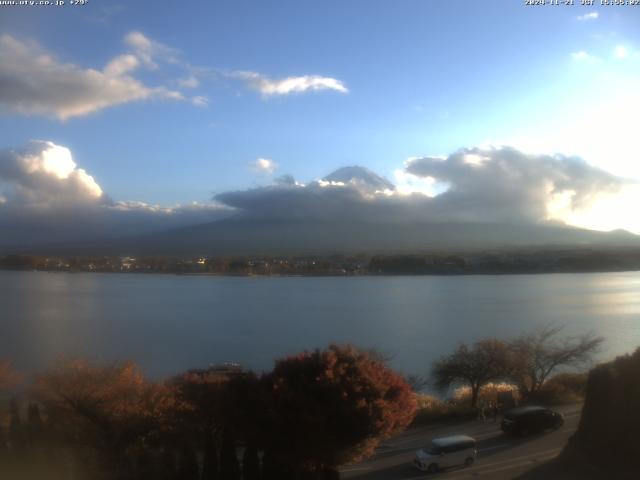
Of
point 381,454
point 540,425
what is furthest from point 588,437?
point 381,454

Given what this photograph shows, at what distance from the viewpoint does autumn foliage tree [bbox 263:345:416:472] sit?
5824 mm

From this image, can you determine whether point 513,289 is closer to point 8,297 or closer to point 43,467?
point 8,297

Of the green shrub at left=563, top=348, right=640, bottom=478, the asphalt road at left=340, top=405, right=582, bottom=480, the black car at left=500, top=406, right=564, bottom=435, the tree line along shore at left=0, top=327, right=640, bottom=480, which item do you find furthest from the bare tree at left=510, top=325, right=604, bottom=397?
the tree line along shore at left=0, top=327, right=640, bottom=480

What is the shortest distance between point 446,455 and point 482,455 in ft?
2.96

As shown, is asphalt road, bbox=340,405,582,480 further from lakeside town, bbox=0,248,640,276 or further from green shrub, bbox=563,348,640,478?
lakeside town, bbox=0,248,640,276

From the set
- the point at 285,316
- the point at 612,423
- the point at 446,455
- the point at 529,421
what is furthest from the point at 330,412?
the point at 285,316

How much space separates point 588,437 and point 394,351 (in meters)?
12.0

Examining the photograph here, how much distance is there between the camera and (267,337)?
20797mm

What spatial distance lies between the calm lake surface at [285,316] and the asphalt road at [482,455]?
535cm

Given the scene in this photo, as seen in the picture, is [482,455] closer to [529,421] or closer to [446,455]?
[446,455]

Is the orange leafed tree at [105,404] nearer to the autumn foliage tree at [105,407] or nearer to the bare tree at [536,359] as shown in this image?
the autumn foliage tree at [105,407]

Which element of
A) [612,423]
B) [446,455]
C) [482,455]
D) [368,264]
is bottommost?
[482,455]

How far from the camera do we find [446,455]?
687 cm

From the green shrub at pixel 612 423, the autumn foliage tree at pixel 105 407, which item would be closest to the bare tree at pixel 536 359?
the green shrub at pixel 612 423
